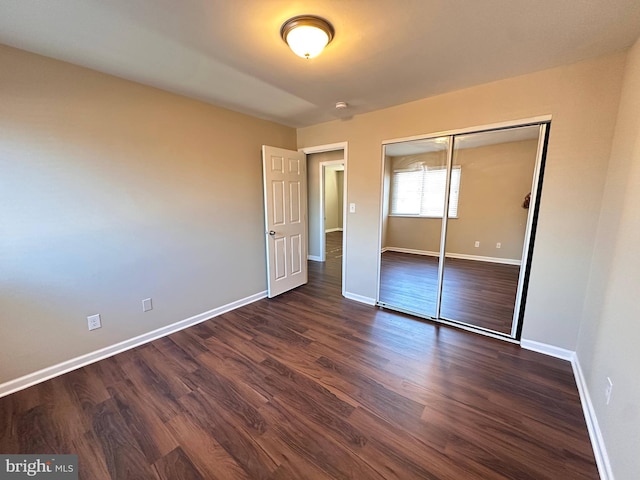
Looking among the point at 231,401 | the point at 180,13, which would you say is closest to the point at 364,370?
the point at 231,401

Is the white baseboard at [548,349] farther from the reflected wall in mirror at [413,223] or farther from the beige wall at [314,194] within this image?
the beige wall at [314,194]

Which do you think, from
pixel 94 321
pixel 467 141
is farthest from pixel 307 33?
pixel 94 321

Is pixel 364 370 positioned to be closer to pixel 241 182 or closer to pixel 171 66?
pixel 241 182

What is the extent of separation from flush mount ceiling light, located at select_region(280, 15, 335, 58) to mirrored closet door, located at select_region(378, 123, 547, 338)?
61.6 inches

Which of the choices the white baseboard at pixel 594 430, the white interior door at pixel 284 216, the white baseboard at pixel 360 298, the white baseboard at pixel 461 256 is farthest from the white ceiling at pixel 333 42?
the white baseboard at pixel 360 298

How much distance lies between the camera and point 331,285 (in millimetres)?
3922

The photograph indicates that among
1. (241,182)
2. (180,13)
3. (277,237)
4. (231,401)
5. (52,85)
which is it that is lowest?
(231,401)

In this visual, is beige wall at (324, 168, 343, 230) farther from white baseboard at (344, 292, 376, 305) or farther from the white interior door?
white baseboard at (344, 292, 376, 305)

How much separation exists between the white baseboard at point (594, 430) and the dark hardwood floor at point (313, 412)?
35 mm

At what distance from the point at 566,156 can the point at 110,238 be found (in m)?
3.77

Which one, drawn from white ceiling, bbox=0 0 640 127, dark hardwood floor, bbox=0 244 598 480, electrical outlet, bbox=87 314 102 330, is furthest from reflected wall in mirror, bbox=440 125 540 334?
electrical outlet, bbox=87 314 102 330

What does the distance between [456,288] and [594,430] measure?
5.47 feet

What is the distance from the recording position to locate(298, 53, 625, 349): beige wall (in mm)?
1807

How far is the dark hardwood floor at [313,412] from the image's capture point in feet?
4.23
